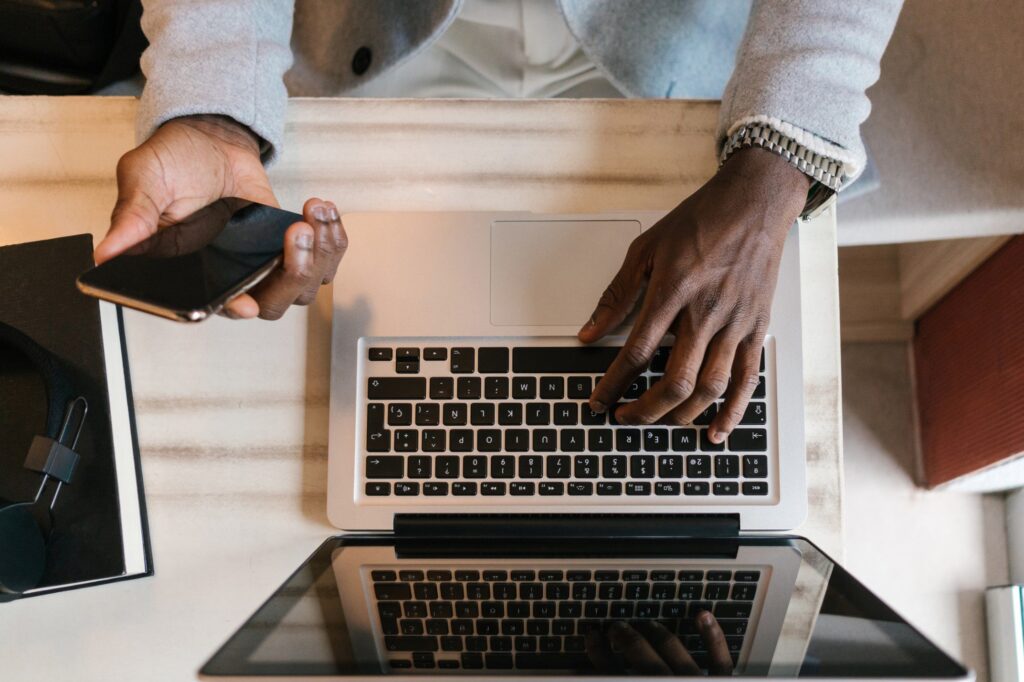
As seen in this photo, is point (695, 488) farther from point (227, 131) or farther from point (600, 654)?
point (227, 131)

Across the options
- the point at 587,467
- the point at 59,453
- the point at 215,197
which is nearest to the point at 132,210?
the point at 215,197

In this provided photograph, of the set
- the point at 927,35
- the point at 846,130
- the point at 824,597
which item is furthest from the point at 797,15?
the point at 824,597

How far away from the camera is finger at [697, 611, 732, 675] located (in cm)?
42

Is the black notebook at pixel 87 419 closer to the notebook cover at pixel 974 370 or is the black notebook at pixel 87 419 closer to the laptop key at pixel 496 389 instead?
the laptop key at pixel 496 389

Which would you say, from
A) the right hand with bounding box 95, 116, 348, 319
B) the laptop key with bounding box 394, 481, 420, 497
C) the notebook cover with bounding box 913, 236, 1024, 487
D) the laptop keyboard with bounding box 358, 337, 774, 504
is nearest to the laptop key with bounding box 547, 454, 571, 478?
Result: the laptop keyboard with bounding box 358, 337, 774, 504

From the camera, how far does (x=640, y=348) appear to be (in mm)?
580

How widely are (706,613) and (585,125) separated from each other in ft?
1.42

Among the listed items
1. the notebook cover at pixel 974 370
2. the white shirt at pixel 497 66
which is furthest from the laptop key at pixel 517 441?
the notebook cover at pixel 974 370

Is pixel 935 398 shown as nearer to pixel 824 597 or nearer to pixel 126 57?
pixel 824 597

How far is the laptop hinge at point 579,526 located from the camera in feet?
1.93

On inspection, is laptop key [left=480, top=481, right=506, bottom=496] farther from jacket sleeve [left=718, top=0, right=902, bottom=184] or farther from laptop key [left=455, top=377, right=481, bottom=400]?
jacket sleeve [left=718, top=0, right=902, bottom=184]

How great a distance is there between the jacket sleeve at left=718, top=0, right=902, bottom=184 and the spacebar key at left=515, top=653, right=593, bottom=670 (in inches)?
16.5

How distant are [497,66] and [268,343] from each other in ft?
1.49

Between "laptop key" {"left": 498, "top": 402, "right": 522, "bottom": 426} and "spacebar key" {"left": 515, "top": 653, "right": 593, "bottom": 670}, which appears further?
"laptop key" {"left": 498, "top": 402, "right": 522, "bottom": 426}
